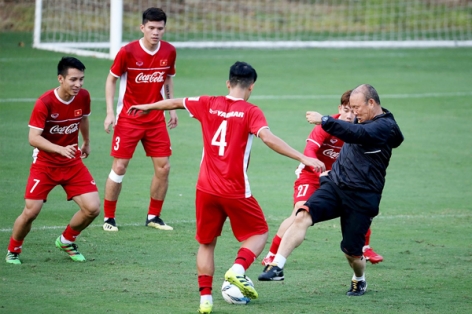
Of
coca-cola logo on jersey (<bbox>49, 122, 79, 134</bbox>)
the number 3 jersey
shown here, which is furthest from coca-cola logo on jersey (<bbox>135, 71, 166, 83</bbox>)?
the number 3 jersey

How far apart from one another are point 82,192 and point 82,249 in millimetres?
866

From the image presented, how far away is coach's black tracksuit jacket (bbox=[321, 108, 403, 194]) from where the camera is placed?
23.1 feet

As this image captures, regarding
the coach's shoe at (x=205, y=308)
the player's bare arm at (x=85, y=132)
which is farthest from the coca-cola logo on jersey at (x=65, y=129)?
the coach's shoe at (x=205, y=308)

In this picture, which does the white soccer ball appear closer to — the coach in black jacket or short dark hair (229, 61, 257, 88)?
the coach in black jacket

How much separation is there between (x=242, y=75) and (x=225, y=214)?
46.3 inches

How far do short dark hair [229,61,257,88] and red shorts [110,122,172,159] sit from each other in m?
3.42

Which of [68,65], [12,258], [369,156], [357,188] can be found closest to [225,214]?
[357,188]

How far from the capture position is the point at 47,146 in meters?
7.95

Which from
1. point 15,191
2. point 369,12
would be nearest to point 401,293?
point 15,191

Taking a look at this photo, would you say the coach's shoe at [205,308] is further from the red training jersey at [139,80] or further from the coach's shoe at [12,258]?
the red training jersey at [139,80]

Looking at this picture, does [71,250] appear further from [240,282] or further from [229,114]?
[229,114]

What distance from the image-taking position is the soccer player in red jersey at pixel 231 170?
6695 millimetres

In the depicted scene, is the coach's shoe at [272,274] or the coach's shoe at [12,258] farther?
the coach's shoe at [12,258]

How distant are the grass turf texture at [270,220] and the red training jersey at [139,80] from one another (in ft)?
4.21
